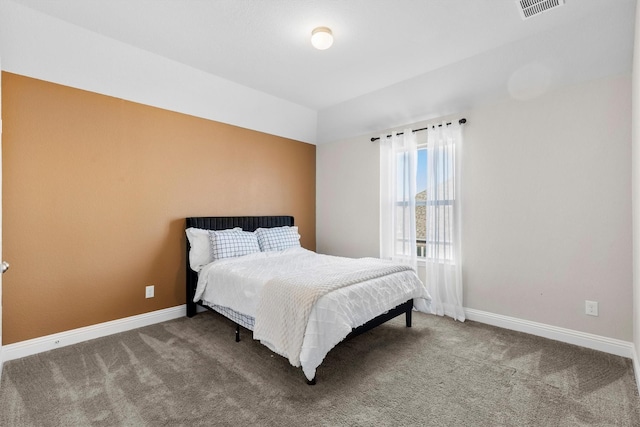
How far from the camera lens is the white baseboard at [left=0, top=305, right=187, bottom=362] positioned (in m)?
2.42

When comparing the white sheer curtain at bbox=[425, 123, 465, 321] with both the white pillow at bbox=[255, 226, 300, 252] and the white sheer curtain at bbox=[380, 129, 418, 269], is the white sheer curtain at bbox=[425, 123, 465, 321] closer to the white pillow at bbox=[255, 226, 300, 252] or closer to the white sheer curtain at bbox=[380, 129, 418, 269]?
the white sheer curtain at bbox=[380, 129, 418, 269]

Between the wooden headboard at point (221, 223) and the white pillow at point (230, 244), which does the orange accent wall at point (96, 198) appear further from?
the white pillow at point (230, 244)

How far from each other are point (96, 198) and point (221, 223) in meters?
1.24

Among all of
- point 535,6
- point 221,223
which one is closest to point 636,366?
point 535,6

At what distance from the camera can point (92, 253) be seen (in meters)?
2.82

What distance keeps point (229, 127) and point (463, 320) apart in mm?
3484

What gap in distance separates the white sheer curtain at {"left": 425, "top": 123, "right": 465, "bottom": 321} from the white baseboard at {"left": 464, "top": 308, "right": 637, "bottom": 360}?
217 millimetres

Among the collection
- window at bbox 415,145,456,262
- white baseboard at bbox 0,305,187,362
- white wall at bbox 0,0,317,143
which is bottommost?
white baseboard at bbox 0,305,187,362

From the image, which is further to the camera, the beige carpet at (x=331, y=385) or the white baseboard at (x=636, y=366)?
the white baseboard at (x=636, y=366)

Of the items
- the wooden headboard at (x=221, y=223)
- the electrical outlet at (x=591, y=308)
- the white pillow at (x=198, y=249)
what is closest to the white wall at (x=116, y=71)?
the wooden headboard at (x=221, y=223)

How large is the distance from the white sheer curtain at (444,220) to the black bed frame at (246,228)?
1.75ft

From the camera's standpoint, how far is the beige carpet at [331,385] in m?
1.74

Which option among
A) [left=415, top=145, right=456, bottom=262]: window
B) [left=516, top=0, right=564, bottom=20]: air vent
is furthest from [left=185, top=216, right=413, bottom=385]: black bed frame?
[left=516, top=0, right=564, bottom=20]: air vent

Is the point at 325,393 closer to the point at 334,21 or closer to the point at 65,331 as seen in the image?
the point at 65,331
